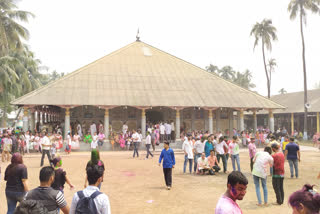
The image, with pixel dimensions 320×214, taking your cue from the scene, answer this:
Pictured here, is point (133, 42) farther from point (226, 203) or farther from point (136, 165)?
point (226, 203)

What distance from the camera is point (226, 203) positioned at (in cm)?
286

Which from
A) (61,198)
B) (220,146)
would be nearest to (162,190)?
(220,146)

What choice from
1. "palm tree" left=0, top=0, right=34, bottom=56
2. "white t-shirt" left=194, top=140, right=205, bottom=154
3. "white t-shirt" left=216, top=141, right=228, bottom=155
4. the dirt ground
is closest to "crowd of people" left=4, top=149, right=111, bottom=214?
the dirt ground

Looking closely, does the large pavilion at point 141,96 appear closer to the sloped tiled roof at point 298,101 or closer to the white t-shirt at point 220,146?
the sloped tiled roof at point 298,101

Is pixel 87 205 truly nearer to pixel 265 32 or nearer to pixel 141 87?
pixel 141 87

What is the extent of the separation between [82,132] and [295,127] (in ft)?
87.2

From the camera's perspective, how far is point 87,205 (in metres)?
3.06

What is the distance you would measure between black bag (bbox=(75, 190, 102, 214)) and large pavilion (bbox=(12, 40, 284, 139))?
18588 millimetres

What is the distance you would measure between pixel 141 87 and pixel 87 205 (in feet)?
71.4

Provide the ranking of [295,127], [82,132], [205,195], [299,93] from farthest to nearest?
[299,93] < [295,127] < [82,132] < [205,195]

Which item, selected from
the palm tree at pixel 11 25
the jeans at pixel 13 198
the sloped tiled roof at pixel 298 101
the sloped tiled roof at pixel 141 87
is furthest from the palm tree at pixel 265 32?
the jeans at pixel 13 198

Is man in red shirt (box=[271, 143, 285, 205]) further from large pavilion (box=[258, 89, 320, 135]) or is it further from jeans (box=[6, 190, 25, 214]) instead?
large pavilion (box=[258, 89, 320, 135])

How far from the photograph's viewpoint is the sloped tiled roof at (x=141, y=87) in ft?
72.2

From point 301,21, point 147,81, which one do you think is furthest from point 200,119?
point 301,21
